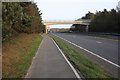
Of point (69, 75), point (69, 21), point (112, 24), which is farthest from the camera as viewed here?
point (69, 21)

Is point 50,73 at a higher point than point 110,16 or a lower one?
lower

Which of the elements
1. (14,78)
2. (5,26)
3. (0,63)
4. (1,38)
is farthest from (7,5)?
(14,78)

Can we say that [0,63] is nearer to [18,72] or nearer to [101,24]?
[18,72]

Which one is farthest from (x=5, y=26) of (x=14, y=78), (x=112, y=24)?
(x=112, y=24)

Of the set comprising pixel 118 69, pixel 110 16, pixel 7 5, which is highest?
pixel 110 16

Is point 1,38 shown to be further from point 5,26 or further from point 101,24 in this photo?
point 101,24

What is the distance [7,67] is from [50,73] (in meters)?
2.39

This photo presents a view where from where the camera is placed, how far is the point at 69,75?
26.3ft

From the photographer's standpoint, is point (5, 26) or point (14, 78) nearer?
point (14, 78)

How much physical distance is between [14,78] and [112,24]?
197ft

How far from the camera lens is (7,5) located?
1084cm

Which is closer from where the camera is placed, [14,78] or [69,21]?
[14,78]

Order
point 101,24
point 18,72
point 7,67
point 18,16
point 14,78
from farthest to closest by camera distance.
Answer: point 101,24 < point 18,16 < point 7,67 < point 18,72 < point 14,78

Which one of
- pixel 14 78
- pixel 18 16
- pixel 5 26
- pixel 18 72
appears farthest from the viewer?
pixel 18 16
